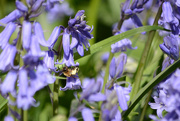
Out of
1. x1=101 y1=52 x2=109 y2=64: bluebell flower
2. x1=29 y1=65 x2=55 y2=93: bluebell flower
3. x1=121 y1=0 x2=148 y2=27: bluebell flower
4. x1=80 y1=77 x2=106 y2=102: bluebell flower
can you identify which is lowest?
x1=101 y1=52 x2=109 y2=64: bluebell flower

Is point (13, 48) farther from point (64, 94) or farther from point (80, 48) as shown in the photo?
point (64, 94)

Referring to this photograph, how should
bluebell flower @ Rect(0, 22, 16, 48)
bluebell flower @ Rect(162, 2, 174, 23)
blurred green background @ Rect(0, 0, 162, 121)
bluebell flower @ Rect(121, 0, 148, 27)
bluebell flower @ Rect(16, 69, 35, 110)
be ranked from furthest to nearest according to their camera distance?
blurred green background @ Rect(0, 0, 162, 121) → bluebell flower @ Rect(121, 0, 148, 27) → bluebell flower @ Rect(162, 2, 174, 23) → bluebell flower @ Rect(0, 22, 16, 48) → bluebell flower @ Rect(16, 69, 35, 110)

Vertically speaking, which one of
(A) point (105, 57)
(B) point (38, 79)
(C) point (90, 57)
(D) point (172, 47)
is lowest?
(A) point (105, 57)

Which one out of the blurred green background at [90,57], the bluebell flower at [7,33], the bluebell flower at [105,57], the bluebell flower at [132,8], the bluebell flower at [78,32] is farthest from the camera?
the bluebell flower at [105,57]

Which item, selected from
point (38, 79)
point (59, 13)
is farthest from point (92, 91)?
point (59, 13)

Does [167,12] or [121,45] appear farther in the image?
[121,45]

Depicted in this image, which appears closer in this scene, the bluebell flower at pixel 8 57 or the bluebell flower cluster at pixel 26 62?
the bluebell flower cluster at pixel 26 62

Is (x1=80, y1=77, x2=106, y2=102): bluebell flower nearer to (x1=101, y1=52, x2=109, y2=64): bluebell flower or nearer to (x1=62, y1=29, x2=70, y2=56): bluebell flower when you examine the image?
(x1=62, y1=29, x2=70, y2=56): bluebell flower

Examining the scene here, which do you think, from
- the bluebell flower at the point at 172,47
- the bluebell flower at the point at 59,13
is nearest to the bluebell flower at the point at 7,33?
the bluebell flower at the point at 172,47

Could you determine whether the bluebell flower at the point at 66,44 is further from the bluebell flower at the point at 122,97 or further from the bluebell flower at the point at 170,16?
the bluebell flower at the point at 170,16

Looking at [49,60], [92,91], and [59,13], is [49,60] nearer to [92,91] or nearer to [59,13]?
[92,91]

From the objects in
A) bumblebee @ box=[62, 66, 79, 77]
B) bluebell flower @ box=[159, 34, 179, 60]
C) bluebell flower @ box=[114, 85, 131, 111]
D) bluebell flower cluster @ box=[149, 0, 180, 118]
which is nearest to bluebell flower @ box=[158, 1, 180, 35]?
bluebell flower cluster @ box=[149, 0, 180, 118]

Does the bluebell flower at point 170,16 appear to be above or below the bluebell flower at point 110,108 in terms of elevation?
above
